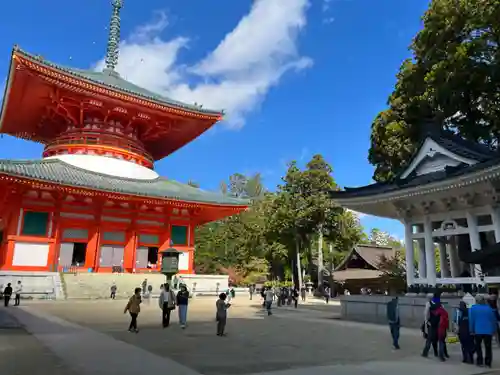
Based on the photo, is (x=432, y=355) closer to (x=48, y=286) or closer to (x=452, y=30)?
(x=452, y=30)

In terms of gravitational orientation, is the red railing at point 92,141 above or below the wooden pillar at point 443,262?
above

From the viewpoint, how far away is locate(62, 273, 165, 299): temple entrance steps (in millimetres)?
23562

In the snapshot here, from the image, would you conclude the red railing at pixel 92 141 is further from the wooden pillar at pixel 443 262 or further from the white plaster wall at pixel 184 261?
the wooden pillar at pixel 443 262

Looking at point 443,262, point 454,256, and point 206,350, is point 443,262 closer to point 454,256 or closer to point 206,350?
point 454,256

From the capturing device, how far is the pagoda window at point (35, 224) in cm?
2534

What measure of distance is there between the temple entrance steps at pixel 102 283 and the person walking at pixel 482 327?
20.8 meters

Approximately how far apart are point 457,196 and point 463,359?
27.9ft

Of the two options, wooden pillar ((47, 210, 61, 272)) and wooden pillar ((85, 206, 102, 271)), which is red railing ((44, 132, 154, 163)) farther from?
wooden pillar ((47, 210, 61, 272))

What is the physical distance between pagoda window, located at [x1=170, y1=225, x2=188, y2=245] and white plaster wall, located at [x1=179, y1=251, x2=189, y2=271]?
94 centimetres

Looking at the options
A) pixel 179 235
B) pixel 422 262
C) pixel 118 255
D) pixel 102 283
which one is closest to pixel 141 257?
pixel 118 255

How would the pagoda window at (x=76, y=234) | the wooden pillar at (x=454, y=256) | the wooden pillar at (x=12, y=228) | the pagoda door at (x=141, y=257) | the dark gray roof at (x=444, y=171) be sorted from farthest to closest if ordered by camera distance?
the pagoda door at (x=141, y=257), the pagoda window at (x=76, y=234), the wooden pillar at (x=12, y=228), the wooden pillar at (x=454, y=256), the dark gray roof at (x=444, y=171)

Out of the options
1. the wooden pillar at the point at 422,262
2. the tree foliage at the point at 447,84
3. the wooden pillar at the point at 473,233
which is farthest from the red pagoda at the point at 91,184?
the wooden pillar at the point at 473,233

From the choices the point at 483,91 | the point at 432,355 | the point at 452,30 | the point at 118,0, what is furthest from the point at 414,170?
the point at 118,0

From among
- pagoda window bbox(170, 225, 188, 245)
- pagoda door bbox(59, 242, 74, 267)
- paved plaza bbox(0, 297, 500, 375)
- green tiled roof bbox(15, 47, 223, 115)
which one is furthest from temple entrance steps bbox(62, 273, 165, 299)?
green tiled roof bbox(15, 47, 223, 115)
